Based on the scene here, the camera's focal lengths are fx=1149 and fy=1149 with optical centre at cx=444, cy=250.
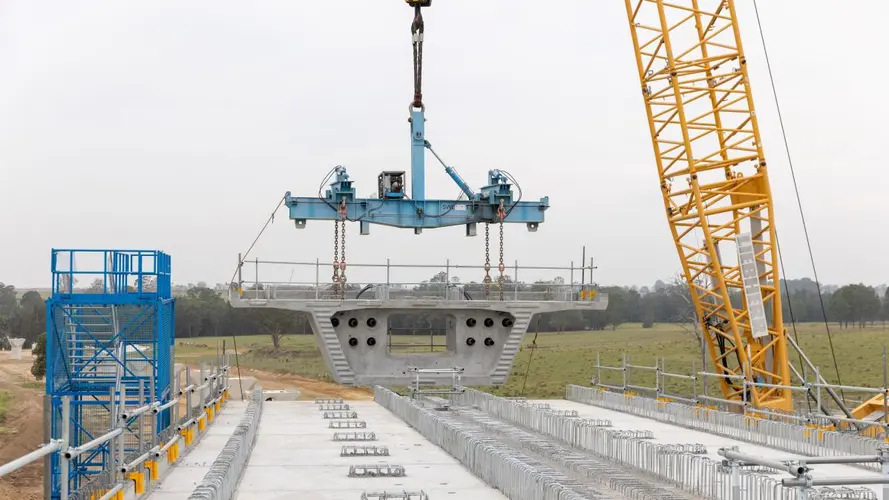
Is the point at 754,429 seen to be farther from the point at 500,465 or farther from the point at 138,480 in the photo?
the point at 138,480

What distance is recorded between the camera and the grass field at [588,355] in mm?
78188

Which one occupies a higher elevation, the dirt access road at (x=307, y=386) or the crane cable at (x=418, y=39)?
the crane cable at (x=418, y=39)

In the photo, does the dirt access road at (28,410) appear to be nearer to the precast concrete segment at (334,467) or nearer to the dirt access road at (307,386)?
the dirt access road at (307,386)

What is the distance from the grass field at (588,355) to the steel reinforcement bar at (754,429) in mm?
29146

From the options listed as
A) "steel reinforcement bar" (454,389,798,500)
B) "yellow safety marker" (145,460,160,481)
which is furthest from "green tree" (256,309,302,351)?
"yellow safety marker" (145,460,160,481)

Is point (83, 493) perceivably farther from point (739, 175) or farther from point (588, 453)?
point (739, 175)

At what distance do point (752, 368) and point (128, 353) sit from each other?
21658 mm

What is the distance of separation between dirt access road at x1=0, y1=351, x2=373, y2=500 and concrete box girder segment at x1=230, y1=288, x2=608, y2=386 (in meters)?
17.8

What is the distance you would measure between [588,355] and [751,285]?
199ft

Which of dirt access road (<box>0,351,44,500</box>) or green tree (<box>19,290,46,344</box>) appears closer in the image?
dirt access road (<box>0,351,44,500</box>)

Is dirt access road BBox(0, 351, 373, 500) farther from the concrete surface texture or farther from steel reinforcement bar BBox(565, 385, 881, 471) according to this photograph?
steel reinforcement bar BBox(565, 385, 881, 471)

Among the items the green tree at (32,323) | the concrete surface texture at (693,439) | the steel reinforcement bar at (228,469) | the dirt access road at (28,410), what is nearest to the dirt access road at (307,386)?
the dirt access road at (28,410)

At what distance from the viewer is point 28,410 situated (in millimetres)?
80438

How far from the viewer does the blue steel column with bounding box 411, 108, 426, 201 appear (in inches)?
1831
